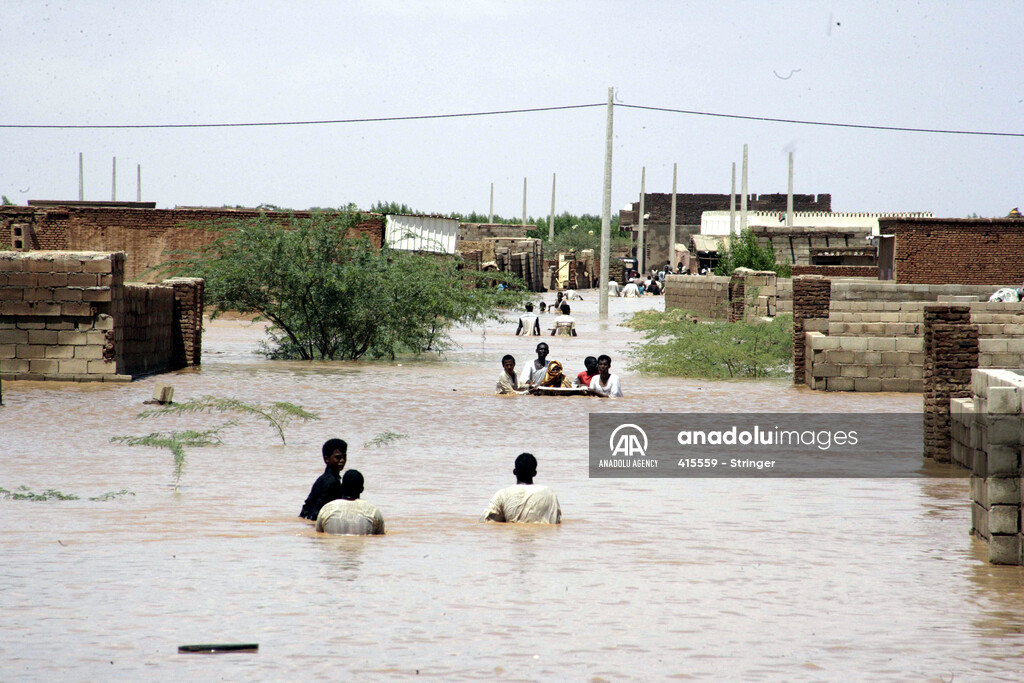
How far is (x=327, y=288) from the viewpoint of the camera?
27.1 metres

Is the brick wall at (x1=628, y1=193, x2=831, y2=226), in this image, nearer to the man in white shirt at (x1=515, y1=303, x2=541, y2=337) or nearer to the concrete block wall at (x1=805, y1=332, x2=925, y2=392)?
the man in white shirt at (x1=515, y1=303, x2=541, y2=337)

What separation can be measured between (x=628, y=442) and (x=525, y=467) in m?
6.22

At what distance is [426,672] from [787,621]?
2.35 meters

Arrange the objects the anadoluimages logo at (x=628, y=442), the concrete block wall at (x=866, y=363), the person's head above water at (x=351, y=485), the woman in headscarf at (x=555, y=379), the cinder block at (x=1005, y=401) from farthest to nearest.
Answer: the concrete block wall at (x=866, y=363) < the woman in headscarf at (x=555, y=379) < the anadoluimages logo at (x=628, y=442) < the person's head above water at (x=351, y=485) < the cinder block at (x=1005, y=401)

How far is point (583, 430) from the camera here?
16906 millimetres

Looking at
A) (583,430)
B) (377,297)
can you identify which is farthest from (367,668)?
(377,297)

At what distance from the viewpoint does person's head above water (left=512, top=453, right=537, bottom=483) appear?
9883 millimetres

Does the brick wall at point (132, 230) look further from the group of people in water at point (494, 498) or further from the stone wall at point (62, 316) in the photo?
the group of people in water at point (494, 498)

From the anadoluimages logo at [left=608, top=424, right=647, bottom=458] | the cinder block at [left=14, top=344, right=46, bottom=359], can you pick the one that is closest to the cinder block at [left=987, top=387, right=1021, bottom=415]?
the anadoluimages logo at [left=608, top=424, right=647, bottom=458]

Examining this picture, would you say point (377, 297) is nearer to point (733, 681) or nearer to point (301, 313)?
point (301, 313)

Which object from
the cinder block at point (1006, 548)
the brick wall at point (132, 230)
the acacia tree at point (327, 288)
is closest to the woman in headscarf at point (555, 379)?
the acacia tree at point (327, 288)

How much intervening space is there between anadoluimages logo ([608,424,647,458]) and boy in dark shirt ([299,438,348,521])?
5564 mm

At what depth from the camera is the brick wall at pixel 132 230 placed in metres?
40.5

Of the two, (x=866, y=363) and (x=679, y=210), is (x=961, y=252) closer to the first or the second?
(x=866, y=363)
